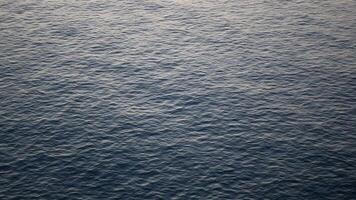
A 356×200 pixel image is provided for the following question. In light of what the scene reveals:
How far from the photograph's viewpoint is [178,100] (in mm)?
102375

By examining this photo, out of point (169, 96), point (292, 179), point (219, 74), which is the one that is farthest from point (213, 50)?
point (292, 179)

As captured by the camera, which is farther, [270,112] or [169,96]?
[169,96]

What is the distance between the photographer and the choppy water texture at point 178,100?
77938 millimetres

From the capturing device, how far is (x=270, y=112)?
9612 cm

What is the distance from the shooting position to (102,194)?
74.9 metres

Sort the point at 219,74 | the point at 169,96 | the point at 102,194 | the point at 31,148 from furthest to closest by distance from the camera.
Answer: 1. the point at 219,74
2. the point at 169,96
3. the point at 31,148
4. the point at 102,194

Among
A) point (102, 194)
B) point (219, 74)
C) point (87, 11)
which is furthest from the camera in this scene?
point (87, 11)

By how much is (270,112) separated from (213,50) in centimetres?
3293

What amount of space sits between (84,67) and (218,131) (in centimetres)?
4231

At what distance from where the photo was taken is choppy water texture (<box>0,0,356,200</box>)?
77938mm

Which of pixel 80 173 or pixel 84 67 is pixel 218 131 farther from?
pixel 84 67

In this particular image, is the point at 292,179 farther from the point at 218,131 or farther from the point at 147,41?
the point at 147,41

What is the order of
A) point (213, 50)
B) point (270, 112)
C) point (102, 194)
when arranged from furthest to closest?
point (213, 50) → point (270, 112) → point (102, 194)

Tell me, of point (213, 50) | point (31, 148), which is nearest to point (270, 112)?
point (213, 50)
